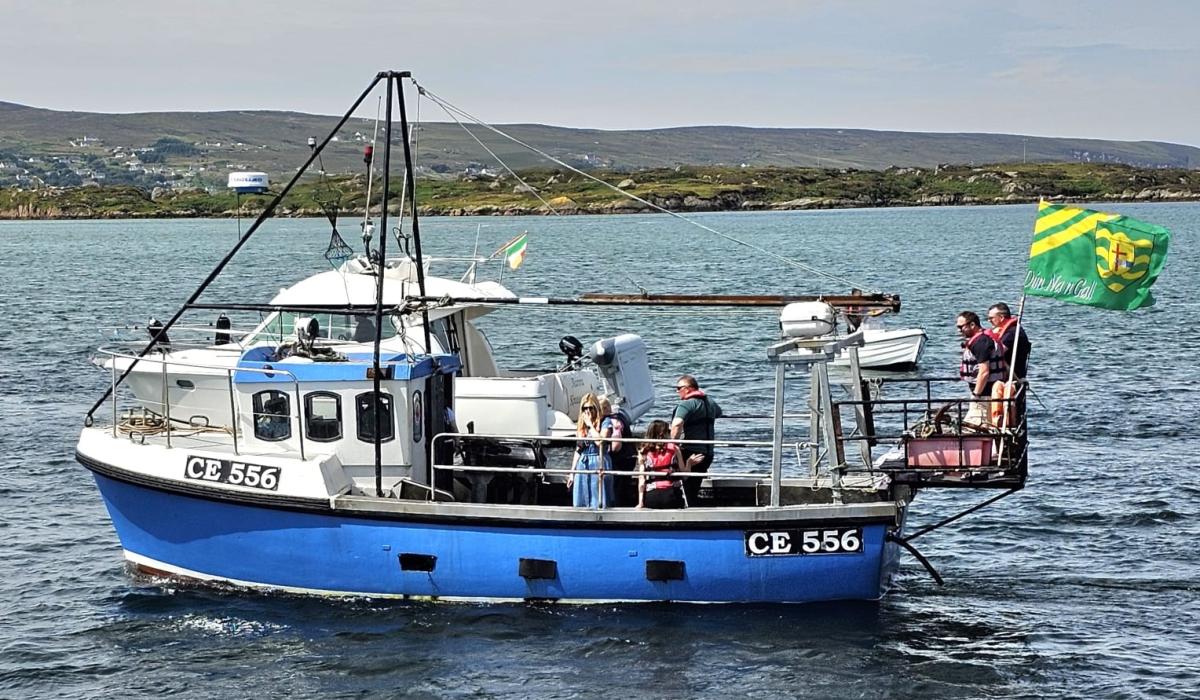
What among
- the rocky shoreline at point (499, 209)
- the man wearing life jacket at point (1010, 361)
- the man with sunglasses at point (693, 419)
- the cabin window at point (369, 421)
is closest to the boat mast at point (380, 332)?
the cabin window at point (369, 421)

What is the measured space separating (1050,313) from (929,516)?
32322 mm

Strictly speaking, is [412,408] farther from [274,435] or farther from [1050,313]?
[1050,313]

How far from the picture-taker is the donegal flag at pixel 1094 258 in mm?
16688

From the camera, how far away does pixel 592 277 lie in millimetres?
73500

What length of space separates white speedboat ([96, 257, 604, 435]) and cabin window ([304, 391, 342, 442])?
1503mm

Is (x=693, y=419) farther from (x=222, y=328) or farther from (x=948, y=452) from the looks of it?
(x=222, y=328)

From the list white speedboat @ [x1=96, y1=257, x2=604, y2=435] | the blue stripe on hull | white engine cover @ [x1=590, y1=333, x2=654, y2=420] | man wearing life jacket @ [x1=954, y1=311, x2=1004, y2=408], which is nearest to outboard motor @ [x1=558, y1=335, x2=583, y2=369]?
white speedboat @ [x1=96, y1=257, x2=604, y2=435]

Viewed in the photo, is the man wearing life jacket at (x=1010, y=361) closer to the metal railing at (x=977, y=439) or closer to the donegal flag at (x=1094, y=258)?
the metal railing at (x=977, y=439)

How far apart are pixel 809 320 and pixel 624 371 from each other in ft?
21.8

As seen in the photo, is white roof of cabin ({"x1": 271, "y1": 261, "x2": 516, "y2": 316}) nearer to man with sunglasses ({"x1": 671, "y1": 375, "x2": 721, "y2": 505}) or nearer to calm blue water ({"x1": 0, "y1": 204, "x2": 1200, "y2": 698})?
calm blue water ({"x1": 0, "y1": 204, "x2": 1200, "y2": 698})

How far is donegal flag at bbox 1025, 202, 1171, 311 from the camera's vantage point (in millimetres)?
16688

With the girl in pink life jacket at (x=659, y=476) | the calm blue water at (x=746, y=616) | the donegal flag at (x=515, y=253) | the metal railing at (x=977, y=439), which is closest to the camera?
the calm blue water at (x=746, y=616)

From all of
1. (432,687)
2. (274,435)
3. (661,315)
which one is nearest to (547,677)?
(432,687)

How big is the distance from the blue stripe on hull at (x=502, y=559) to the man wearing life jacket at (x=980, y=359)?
6.90 feet
